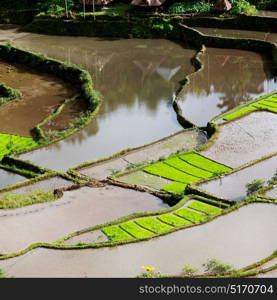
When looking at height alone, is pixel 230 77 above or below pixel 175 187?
above

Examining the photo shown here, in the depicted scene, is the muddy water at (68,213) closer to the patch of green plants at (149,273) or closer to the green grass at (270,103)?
the patch of green plants at (149,273)

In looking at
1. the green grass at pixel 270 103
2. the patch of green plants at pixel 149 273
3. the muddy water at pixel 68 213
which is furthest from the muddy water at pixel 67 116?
the patch of green plants at pixel 149 273

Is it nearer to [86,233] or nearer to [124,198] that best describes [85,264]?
[86,233]

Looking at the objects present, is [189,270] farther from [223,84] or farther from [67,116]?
[223,84]

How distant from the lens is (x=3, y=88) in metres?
27.5

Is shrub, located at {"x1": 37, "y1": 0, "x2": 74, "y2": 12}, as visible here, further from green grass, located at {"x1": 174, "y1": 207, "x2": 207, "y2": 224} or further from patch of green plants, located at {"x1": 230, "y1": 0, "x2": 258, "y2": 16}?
green grass, located at {"x1": 174, "y1": 207, "x2": 207, "y2": 224}

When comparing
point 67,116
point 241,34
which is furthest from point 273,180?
point 241,34

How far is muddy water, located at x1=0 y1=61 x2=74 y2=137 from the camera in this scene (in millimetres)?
24453

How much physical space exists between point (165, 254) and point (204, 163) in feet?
18.1

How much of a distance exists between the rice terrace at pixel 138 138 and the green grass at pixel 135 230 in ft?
0.17

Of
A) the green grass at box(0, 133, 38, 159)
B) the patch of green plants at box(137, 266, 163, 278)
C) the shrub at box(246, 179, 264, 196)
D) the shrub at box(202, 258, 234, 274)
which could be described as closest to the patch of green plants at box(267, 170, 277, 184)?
the shrub at box(246, 179, 264, 196)

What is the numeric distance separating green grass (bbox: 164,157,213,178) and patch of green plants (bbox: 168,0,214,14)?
15.7 metres

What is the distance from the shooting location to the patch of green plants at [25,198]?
18453 millimetres

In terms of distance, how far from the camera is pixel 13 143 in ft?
74.6
